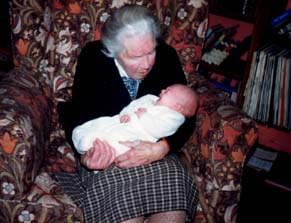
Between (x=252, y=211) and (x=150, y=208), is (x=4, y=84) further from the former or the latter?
(x=252, y=211)

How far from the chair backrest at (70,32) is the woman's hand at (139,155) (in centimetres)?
59

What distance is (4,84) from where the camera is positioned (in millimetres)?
1514

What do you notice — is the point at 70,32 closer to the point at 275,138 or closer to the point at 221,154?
the point at 221,154

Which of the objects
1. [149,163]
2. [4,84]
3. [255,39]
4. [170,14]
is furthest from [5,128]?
[255,39]

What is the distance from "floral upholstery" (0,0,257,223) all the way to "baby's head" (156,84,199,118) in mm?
141

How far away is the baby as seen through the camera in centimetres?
137

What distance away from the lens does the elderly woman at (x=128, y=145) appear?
132 cm

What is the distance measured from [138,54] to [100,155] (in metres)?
0.43

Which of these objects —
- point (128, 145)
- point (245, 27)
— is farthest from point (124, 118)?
point (245, 27)

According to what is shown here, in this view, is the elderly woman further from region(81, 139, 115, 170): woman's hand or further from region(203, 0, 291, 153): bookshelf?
region(203, 0, 291, 153): bookshelf

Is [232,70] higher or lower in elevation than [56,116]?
higher

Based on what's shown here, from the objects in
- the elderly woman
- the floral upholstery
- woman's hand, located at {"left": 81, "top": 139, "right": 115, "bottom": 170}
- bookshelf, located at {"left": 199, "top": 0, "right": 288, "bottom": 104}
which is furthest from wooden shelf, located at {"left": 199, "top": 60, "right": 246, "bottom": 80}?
woman's hand, located at {"left": 81, "top": 139, "right": 115, "bottom": 170}

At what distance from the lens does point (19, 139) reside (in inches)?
49.5

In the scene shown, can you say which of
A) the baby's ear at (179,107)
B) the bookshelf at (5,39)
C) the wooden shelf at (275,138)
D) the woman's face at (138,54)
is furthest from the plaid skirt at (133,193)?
the bookshelf at (5,39)
